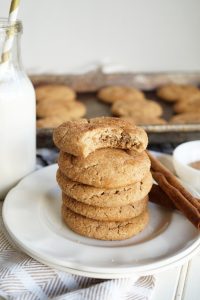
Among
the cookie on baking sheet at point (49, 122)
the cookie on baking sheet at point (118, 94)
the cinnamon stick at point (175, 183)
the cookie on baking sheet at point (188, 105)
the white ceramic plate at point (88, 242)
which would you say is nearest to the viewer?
the white ceramic plate at point (88, 242)

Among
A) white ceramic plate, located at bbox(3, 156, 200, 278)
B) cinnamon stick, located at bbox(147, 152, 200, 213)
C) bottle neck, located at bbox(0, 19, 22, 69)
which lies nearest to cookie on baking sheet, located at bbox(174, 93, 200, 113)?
cinnamon stick, located at bbox(147, 152, 200, 213)

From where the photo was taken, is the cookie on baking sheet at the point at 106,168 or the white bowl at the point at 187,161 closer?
the cookie on baking sheet at the point at 106,168

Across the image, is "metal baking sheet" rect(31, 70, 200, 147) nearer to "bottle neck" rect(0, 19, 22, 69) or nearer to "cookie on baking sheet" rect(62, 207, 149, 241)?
"bottle neck" rect(0, 19, 22, 69)

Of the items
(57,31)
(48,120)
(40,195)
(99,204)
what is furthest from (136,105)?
(99,204)

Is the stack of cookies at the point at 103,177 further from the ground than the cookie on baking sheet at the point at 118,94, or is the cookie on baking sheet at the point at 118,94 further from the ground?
the stack of cookies at the point at 103,177

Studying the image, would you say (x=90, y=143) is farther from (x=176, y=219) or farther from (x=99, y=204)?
(x=176, y=219)

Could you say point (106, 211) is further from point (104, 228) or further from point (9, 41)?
point (9, 41)

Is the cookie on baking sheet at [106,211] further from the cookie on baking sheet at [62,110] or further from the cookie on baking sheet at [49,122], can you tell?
the cookie on baking sheet at [62,110]

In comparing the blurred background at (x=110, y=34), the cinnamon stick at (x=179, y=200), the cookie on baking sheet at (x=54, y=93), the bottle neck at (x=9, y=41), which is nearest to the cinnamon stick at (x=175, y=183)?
the cinnamon stick at (x=179, y=200)
